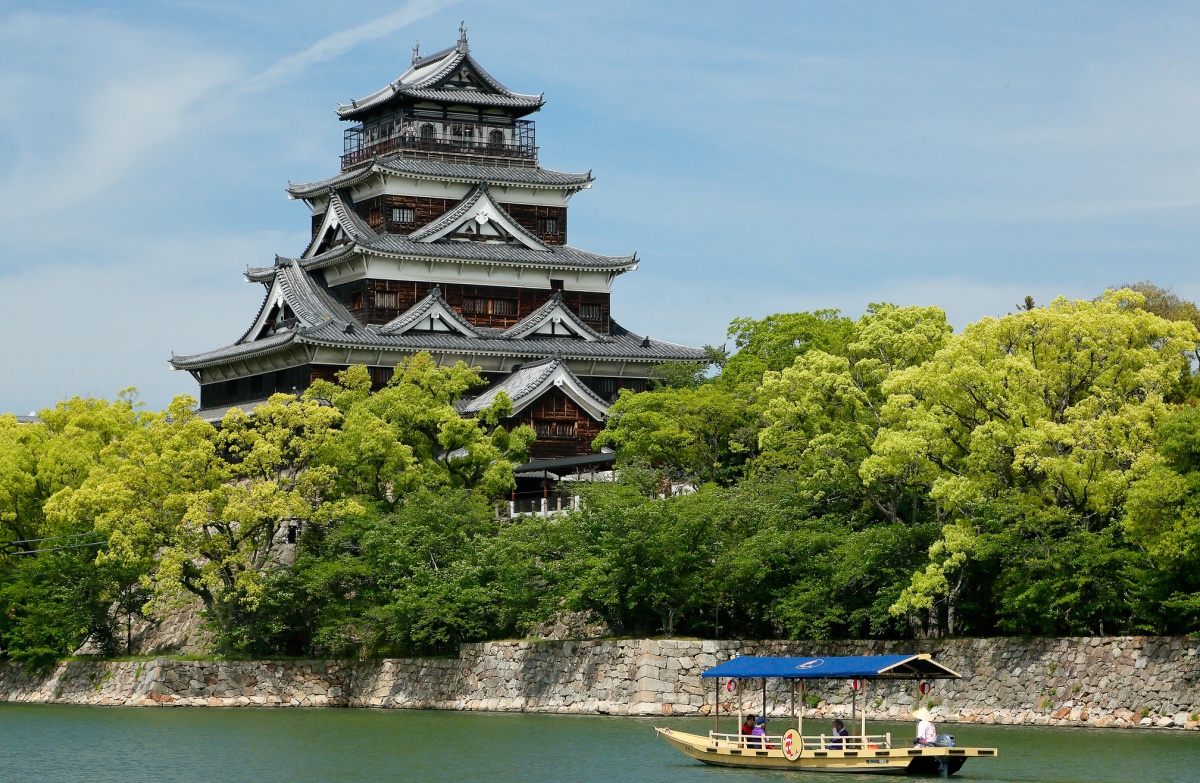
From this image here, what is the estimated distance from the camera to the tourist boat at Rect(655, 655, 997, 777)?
30953 millimetres

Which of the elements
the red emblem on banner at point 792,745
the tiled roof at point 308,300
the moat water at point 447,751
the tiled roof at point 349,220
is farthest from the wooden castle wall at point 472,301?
the red emblem on banner at point 792,745

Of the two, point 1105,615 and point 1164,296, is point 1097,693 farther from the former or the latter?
point 1164,296

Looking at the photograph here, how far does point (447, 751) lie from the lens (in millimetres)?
35250

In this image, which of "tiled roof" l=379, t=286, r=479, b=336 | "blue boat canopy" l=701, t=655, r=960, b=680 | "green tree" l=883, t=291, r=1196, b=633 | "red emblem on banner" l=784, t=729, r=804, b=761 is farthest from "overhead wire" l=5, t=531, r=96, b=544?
"red emblem on banner" l=784, t=729, r=804, b=761

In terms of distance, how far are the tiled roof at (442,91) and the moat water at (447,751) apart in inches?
1080

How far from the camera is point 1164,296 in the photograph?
55.7m

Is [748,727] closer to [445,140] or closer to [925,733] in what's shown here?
[925,733]

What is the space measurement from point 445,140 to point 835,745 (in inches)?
1476

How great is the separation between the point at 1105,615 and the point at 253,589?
65.6 ft

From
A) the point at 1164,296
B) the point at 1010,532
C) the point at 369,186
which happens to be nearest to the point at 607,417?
the point at 369,186

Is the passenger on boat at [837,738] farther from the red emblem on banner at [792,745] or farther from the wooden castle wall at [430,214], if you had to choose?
the wooden castle wall at [430,214]

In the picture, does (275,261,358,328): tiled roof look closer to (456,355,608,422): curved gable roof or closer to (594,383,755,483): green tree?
(456,355,608,422): curved gable roof

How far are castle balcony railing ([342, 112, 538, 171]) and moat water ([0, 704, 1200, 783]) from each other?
26474 millimetres

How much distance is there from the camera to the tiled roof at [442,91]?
6444 centimetres
